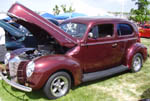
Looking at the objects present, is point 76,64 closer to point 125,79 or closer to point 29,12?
point 29,12

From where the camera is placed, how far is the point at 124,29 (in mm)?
5188

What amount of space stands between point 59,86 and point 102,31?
197cm

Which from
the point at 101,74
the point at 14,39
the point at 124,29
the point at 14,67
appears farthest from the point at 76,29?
the point at 14,39

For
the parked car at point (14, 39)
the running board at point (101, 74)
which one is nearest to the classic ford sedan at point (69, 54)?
the running board at point (101, 74)

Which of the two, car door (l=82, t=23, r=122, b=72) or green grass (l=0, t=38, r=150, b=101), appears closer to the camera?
green grass (l=0, t=38, r=150, b=101)

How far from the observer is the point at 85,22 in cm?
438

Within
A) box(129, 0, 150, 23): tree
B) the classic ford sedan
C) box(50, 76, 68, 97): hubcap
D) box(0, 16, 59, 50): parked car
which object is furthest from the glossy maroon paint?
box(129, 0, 150, 23): tree

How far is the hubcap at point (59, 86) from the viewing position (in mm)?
3598

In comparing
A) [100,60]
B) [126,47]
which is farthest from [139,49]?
[100,60]

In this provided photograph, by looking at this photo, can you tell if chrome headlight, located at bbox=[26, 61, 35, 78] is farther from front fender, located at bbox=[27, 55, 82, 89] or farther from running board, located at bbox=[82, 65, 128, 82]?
running board, located at bbox=[82, 65, 128, 82]

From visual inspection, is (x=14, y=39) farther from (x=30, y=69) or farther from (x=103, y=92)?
(x=103, y=92)

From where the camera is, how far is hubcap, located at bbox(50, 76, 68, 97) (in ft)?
11.8

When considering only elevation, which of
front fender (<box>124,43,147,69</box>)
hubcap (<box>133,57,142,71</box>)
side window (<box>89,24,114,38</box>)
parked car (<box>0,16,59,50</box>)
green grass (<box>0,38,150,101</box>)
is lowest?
green grass (<box>0,38,150,101</box>)

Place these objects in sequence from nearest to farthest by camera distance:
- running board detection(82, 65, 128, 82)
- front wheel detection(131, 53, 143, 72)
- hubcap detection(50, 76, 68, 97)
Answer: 1. hubcap detection(50, 76, 68, 97)
2. running board detection(82, 65, 128, 82)
3. front wheel detection(131, 53, 143, 72)
